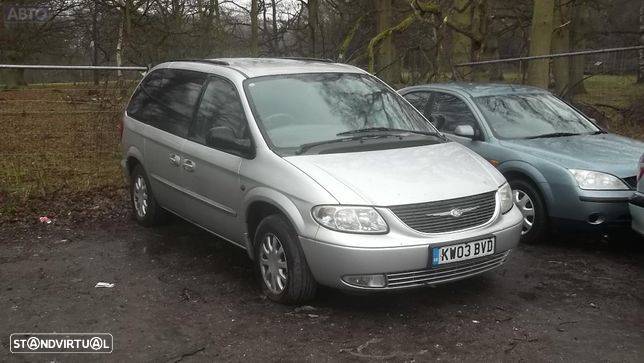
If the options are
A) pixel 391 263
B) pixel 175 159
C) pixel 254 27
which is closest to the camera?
pixel 391 263

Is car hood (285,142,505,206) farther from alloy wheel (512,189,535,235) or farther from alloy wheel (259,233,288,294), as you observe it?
alloy wheel (512,189,535,235)

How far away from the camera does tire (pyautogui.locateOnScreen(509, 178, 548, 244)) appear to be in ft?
19.9

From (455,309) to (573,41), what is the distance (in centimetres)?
1984

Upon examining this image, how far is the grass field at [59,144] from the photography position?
8.29 m

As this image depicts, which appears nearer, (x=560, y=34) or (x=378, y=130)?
(x=378, y=130)

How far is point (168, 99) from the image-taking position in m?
6.40

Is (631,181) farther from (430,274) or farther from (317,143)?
(317,143)

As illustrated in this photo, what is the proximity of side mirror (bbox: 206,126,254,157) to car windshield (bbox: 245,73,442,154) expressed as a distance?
0.59 feet

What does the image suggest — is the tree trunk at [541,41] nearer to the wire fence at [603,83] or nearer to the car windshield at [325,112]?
the wire fence at [603,83]

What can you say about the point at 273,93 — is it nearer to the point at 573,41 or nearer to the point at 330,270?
the point at 330,270

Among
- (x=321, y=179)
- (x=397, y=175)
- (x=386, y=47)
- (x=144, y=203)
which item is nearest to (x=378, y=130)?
(x=397, y=175)

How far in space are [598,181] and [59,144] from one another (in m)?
6.57

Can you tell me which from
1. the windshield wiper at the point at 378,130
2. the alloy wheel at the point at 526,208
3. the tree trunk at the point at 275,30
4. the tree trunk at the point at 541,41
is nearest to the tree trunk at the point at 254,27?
the tree trunk at the point at 275,30

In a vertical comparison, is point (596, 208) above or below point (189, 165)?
below
